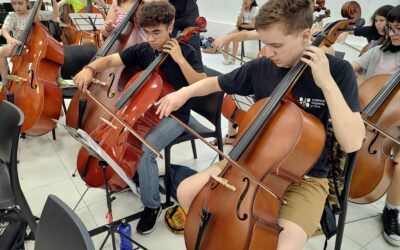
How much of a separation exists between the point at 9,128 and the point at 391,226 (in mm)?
1980

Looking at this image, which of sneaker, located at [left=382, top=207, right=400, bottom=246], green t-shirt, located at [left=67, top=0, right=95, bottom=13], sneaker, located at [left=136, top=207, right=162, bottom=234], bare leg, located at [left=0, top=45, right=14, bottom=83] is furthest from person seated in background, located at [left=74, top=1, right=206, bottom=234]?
green t-shirt, located at [left=67, top=0, right=95, bottom=13]

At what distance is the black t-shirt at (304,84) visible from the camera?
1.14m

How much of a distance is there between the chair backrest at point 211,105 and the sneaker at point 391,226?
43.0 inches

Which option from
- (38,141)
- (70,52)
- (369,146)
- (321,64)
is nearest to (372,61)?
(369,146)

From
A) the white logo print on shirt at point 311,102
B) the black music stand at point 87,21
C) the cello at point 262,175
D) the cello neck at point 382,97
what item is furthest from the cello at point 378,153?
the black music stand at point 87,21

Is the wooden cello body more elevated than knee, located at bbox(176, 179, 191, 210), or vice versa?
the wooden cello body

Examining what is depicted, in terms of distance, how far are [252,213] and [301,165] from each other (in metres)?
0.24

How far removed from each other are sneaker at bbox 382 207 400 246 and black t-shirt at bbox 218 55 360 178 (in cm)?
77

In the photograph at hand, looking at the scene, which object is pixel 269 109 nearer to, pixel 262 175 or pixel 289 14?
pixel 262 175

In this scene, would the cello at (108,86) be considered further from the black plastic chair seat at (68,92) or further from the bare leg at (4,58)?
the bare leg at (4,58)

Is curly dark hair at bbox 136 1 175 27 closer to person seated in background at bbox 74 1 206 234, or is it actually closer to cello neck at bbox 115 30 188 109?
person seated in background at bbox 74 1 206 234

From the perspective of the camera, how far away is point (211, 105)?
6.33 ft

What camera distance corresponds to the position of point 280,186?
3.64ft

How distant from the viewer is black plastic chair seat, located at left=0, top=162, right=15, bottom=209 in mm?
1363
